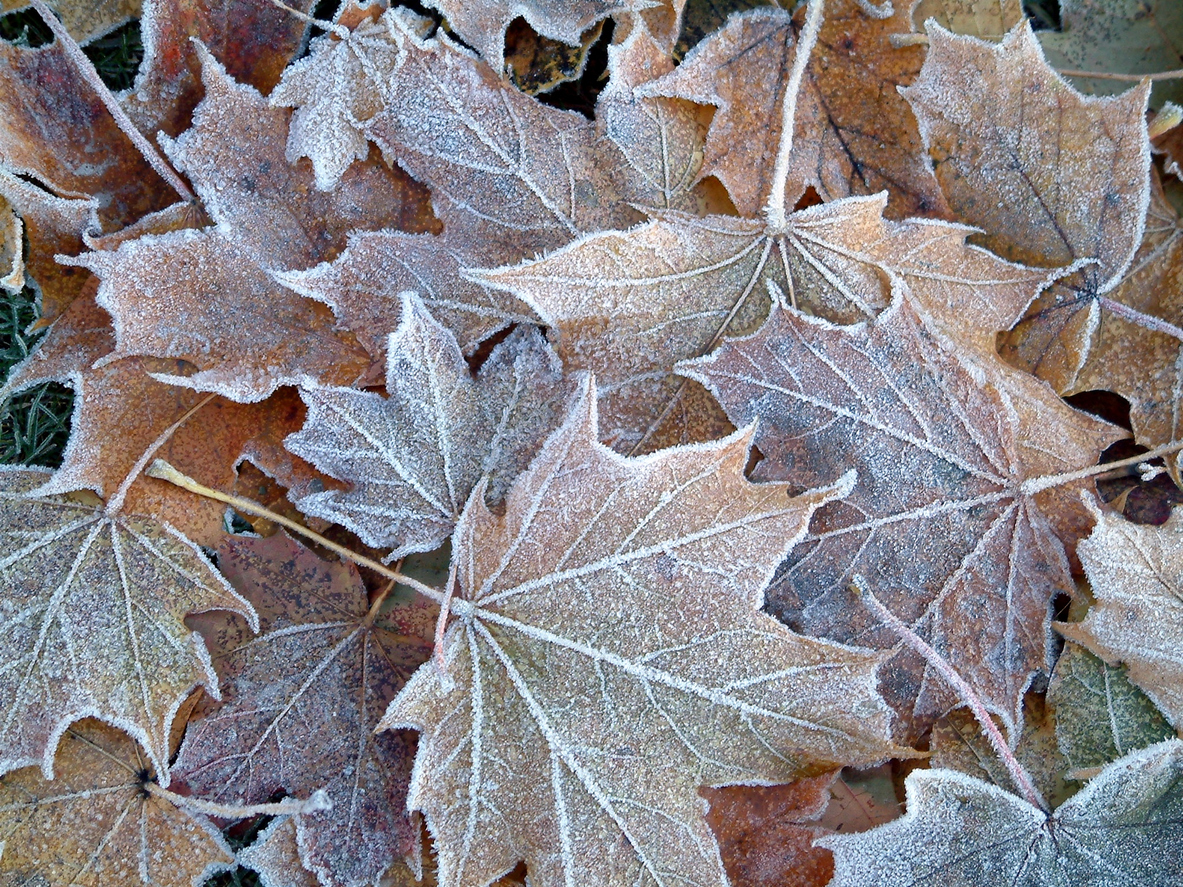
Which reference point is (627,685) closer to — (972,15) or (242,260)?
(242,260)

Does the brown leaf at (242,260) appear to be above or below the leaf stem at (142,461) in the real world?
above

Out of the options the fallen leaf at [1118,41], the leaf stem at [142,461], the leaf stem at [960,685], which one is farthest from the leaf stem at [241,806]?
the fallen leaf at [1118,41]

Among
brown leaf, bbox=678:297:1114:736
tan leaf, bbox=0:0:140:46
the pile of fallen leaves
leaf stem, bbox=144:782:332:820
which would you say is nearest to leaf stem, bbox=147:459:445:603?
the pile of fallen leaves

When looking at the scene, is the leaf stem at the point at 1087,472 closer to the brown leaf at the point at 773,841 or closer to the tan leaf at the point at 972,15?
the brown leaf at the point at 773,841

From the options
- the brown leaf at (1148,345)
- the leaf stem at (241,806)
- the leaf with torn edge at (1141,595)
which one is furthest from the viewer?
the brown leaf at (1148,345)

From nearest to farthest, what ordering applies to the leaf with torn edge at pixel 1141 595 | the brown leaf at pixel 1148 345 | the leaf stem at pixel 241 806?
the leaf stem at pixel 241 806 < the leaf with torn edge at pixel 1141 595 < the brown leaf at pixel 1148 345

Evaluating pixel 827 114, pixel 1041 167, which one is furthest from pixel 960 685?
pixel 827 114

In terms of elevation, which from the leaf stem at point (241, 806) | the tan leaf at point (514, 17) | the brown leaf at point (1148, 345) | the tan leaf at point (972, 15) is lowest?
Result: the leaf stem at point (241, 806)

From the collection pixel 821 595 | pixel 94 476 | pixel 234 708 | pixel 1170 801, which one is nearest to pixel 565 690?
pixel 821 595

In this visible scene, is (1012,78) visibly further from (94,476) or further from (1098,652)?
(94,476)
